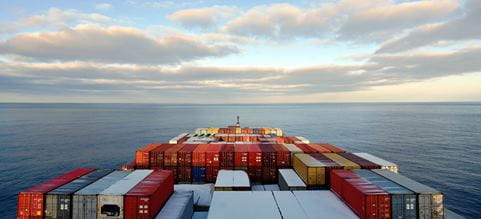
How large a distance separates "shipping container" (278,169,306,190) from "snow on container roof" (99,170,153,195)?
16042 mm

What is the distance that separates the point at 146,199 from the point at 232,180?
37.4 feet

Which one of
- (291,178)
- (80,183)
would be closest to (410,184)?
(291,178)

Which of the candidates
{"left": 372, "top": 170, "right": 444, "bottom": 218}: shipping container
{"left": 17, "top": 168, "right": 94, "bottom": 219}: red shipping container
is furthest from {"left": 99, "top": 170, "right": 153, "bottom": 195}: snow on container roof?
{"left": 372, "top": 170, "right": 444, "bottom": 218}: shipping container

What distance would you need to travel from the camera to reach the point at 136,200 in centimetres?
2128

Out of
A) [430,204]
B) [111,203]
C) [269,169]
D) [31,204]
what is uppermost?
[430,204]

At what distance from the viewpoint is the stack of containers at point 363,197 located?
2052cm

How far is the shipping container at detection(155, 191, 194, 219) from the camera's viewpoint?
23.3 m

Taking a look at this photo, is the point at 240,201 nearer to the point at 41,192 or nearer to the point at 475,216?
the point at 41,192

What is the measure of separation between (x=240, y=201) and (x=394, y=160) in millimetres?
61995

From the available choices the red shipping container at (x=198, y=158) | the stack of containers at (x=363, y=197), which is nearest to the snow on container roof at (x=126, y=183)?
the red shipping container at (x=198, y=158)

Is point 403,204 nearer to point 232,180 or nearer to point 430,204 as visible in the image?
point 430,204

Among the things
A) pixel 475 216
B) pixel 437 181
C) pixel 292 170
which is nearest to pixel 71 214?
pixel 292 170

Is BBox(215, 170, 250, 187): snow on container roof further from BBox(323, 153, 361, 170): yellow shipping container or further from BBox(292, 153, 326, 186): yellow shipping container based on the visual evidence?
BBox(323, 153, 361, 170): yellow shipping container

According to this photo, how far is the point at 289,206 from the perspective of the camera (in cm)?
2334
